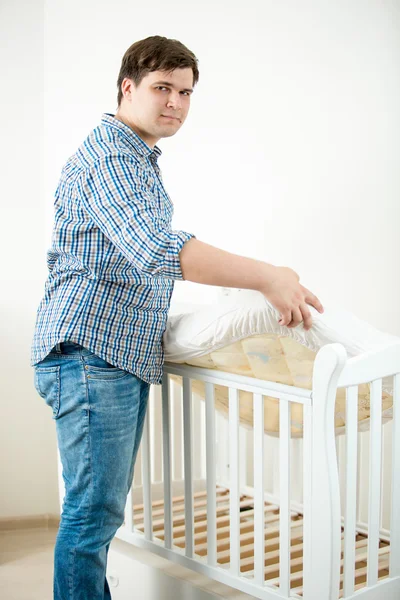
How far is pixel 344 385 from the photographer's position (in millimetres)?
1211

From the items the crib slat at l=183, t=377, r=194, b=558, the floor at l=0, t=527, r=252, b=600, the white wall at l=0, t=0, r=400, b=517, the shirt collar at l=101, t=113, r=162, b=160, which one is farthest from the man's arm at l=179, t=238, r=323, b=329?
the white wall at l=0, t=0, r=400, b=517

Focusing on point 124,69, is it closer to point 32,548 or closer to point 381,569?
point 381,569

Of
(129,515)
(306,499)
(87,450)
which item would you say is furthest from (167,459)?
(306,499)

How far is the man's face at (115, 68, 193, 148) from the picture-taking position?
1320 mm

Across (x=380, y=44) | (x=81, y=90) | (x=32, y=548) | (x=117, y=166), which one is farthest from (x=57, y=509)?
(x=380, y=44)

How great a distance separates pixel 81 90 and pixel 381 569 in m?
1.86

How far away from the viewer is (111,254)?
4.23 ft

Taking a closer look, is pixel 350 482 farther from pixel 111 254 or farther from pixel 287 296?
pixel 111 254

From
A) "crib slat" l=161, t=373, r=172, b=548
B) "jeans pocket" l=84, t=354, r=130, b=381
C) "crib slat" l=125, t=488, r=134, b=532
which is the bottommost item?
"crib slat" l=125, t=488, r=134, b=532

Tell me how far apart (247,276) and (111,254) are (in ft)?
0.91

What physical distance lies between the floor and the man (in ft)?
1.00

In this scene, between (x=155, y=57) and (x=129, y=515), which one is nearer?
(x=155, y=57)

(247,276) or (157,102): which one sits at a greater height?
(157,102)

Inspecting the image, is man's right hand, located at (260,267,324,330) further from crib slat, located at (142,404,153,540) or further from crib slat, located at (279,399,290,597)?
crib slat, located at (142,404,153,540)
